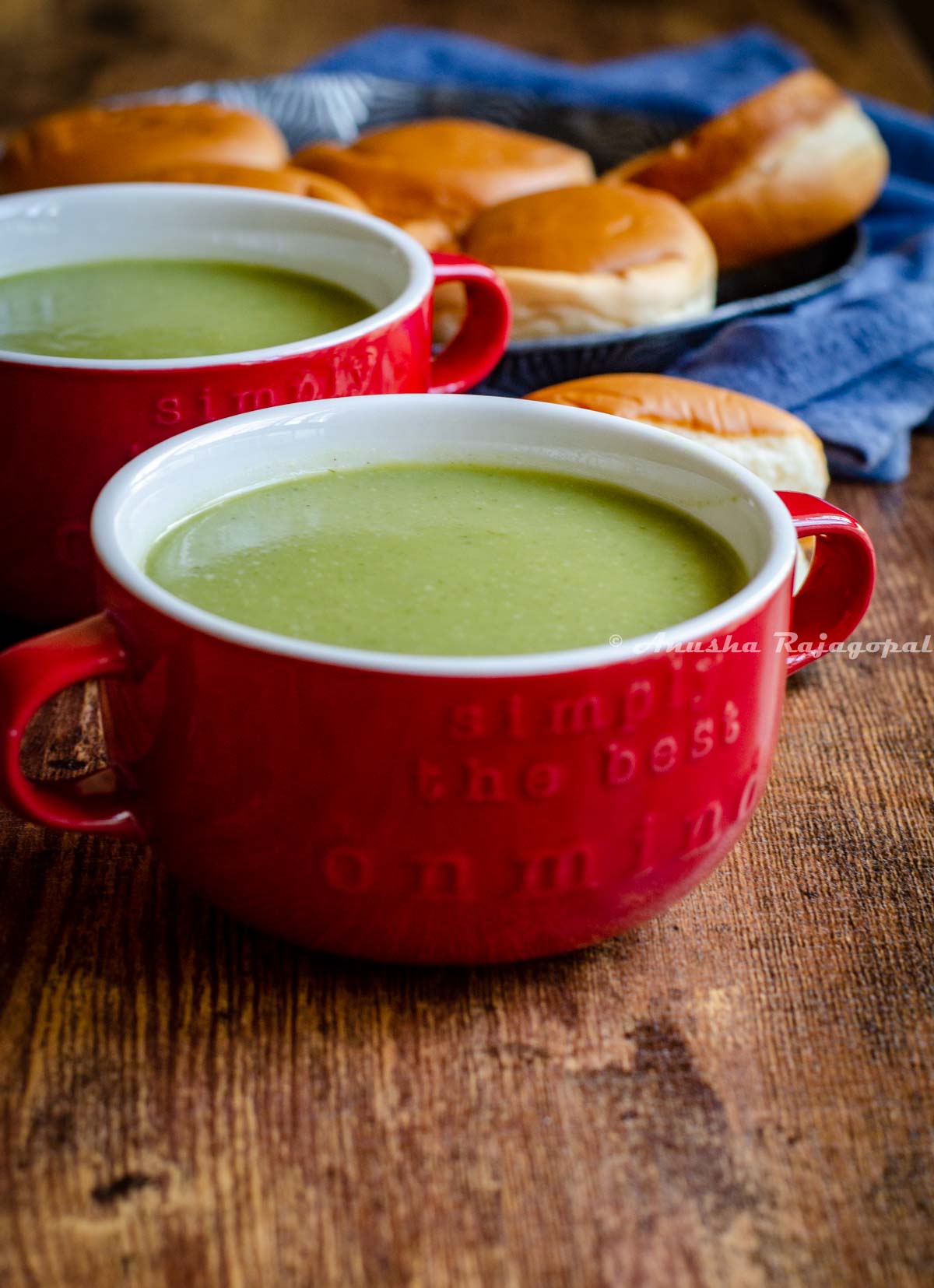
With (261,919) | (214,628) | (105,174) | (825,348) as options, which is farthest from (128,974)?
(105,174)

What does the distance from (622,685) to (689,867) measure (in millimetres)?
110

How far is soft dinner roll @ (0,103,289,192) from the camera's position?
1429 mm

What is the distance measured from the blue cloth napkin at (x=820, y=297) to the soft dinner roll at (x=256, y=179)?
0.34m

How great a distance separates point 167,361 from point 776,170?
2.72 ft

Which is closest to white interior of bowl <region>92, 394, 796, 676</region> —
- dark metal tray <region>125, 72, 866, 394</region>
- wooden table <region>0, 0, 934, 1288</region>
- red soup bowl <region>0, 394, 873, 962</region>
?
red soup bowl <region>0, 394, 873, 962</region>

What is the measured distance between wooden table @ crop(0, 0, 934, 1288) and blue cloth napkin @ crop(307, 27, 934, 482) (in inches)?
20.5

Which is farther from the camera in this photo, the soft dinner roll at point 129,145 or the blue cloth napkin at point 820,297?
the soft dinner roll at point 129,145

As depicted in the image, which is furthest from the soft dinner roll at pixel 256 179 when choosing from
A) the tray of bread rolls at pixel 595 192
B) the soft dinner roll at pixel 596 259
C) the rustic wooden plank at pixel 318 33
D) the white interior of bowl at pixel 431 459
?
the rustic wooden plank at pixel 318 33

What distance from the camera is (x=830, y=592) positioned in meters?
0.76

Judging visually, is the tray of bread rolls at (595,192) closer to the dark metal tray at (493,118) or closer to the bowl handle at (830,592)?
the dark metal tray at (493,118)

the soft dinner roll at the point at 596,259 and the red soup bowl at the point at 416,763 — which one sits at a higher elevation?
the red soup bowl at the point at 416,763

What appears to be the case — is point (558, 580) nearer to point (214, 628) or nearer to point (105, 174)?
point (214, 628)

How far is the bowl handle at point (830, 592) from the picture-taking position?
72 centimetres

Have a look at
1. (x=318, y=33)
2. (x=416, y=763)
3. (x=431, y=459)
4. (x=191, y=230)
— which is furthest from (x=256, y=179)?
(x=318, y=33)
